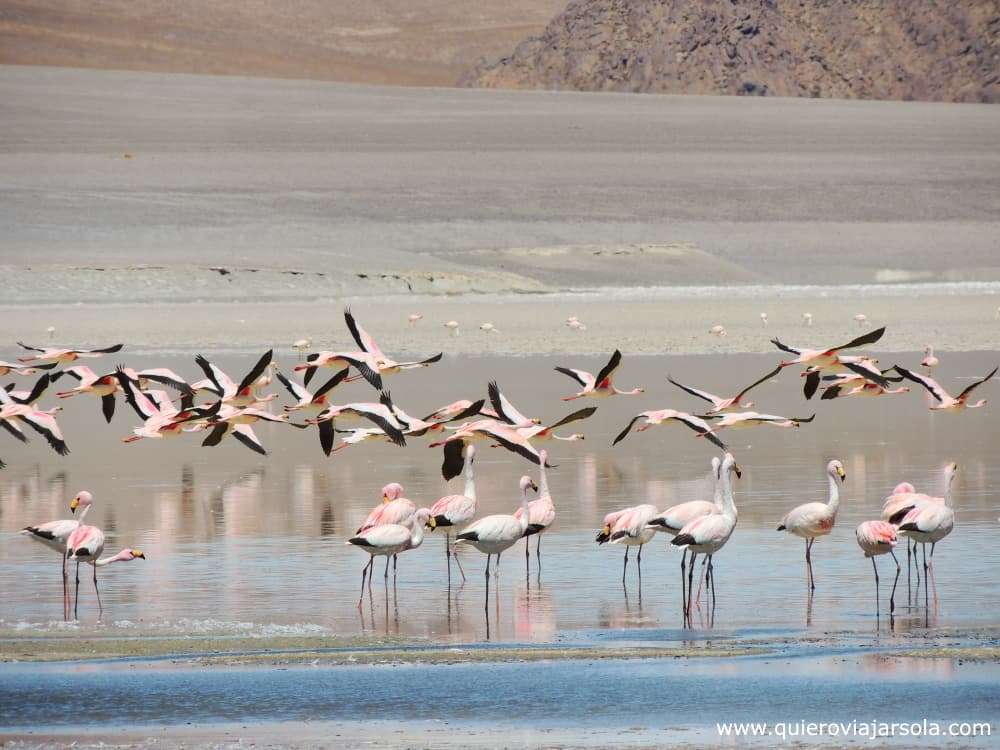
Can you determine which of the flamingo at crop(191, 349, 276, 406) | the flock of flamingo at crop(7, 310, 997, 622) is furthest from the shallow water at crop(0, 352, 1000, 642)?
the flamingo at crop(191, 349, 276, 406)

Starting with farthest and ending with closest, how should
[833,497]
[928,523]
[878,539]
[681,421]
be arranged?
[681,421], [833,497], [928,523], [878,539]

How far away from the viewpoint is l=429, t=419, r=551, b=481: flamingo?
13.1 metres

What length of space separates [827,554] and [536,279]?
25637 mm

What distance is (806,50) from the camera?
3388 inches

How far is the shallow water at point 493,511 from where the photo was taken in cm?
948

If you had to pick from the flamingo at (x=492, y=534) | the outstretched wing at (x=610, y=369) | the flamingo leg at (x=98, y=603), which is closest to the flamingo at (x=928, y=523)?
the flamingo at (x=492, y=534)

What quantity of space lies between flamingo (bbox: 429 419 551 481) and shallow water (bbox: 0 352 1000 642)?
31cm

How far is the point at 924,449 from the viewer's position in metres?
15.7

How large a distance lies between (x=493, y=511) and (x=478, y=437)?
0.73 meters

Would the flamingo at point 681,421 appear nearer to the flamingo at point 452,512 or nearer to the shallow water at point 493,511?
the shallow water at point 493,511


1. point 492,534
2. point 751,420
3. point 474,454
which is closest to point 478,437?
point 474,454

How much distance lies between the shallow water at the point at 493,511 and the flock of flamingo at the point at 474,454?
0.18 m

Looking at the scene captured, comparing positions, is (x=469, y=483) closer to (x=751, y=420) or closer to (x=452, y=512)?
(x=452, y=512)

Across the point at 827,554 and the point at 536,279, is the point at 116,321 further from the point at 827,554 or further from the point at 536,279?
the point at 827,554
